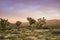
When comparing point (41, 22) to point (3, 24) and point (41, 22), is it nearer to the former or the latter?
point (41, 22)

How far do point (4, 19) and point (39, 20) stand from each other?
986cm

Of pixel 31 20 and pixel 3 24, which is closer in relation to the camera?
pixel 3 24

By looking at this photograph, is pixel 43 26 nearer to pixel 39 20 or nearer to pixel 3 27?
pixel 39 20

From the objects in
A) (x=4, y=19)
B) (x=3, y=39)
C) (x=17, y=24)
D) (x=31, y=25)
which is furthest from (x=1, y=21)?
(x=3, y=39)

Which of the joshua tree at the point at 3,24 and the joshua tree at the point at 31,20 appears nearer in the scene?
the joshua tree at the point at 3,24

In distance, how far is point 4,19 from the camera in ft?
175

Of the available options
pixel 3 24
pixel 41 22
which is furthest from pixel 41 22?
pixel 3 24

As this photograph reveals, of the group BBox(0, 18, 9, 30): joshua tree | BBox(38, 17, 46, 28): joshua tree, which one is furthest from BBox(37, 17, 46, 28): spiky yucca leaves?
BBox(0, 18, 9, 30): joshua tree

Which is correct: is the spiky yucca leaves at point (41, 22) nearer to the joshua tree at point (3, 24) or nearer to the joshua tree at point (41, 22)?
the joshua tree at point (41, 22)

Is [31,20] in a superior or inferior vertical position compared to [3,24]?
superior

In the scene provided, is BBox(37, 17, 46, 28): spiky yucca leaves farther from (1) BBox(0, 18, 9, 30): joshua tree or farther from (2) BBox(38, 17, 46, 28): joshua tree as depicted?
(1) BBox(0, 18, 9, 30): joshua tree

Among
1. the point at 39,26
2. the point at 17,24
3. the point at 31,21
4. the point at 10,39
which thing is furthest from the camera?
the point at 17,24

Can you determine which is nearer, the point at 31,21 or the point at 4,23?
the point at 4,23

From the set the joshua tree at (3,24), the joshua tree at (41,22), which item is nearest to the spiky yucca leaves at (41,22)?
the joshua tree at (41,22)
